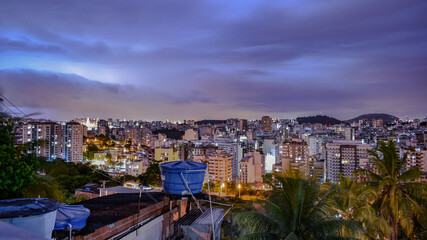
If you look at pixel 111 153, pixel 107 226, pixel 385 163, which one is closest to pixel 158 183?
pixel 385 163

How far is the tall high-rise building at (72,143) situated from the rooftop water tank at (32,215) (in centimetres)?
4956

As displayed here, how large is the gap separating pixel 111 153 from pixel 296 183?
48.5m

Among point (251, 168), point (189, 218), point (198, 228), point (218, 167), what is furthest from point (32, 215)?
point (251, 168)

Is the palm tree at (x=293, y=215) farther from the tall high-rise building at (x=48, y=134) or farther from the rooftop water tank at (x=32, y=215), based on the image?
Result: the tall high-rise building at (x=48, y=134)

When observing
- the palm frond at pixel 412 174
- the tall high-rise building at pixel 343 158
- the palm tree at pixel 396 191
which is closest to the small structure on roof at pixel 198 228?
the palm tree at pixel 396 191

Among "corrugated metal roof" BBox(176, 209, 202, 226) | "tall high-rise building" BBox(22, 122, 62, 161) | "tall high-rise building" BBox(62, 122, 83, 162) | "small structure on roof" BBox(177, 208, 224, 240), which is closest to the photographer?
"small structure on roof" BBox(177, 208, 224, 240)

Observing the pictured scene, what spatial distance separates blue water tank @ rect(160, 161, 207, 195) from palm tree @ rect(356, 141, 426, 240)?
3826 millimetres

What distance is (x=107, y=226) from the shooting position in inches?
110

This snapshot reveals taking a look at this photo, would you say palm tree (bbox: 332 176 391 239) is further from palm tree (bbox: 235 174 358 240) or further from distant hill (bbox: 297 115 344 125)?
distant hill (bbox: 297 115 344 125)

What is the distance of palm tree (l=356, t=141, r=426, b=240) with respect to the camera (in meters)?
5.46

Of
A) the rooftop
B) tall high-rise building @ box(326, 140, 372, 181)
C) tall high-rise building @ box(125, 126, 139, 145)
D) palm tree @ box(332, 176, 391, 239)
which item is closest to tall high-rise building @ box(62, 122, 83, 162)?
tall high-rise building @ box(125, 126, 139, 145)

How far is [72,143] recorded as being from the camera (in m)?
48.1

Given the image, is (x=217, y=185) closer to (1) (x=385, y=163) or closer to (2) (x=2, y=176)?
(1) (x=385, y=163)

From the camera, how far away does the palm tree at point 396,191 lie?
5.46 meters
